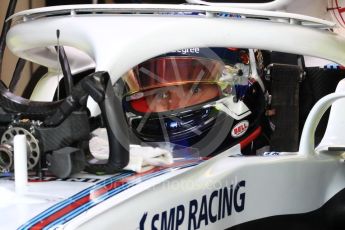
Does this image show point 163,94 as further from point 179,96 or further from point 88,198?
point 88,198

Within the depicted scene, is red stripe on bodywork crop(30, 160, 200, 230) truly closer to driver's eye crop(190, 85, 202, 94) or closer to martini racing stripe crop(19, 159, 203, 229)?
martini racing stripe crop(19, 159, 203, 229)

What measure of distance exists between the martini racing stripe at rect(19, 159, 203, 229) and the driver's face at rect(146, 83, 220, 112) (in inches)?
24.3

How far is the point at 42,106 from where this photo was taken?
34.1 inches

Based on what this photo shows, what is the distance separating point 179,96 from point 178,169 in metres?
0.67

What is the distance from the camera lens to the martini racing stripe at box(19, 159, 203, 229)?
64 cm

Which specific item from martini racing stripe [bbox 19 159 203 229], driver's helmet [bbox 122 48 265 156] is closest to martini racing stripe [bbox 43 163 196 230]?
martini racing stripe [bbox 19 159 203 229]

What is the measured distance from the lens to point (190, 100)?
1.50m

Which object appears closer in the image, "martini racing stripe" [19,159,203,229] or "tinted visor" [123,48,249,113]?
"martini racing stripe" [19,159,203,229]

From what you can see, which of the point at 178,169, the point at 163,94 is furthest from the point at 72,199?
the point at 163,94

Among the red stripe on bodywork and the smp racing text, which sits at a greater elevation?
the red stripe on bodywork

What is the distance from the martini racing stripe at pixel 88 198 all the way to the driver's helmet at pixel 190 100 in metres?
0.55

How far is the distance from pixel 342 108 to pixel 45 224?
888mm

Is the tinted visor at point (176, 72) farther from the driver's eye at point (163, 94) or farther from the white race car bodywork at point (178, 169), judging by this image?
the white race car bodywork at point (178, 169)

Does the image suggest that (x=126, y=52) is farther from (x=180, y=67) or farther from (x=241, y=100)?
(x=241, y=100)
